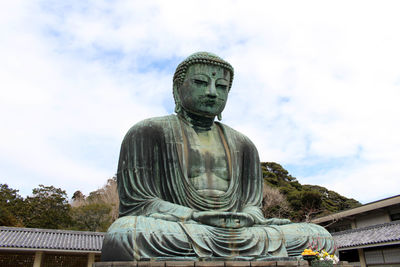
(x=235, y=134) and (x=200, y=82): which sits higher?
(x=200, y=82)

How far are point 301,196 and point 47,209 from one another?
20.7m

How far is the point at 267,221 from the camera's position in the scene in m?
5.00

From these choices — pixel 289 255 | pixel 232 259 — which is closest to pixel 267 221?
pixel 289 255

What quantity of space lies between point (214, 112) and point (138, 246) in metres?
2.69

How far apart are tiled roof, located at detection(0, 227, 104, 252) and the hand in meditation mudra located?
13.2m

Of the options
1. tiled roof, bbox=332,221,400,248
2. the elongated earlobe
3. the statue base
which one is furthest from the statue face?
tiled roof, bbox=332,221,400,248

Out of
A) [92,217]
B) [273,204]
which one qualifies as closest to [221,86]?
[92,217]

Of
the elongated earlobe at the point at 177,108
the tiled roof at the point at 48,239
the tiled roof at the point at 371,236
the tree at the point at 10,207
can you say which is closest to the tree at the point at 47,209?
the tree at the point at 10,207

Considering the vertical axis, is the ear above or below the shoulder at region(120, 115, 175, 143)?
above

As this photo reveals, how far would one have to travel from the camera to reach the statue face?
18.7 feet

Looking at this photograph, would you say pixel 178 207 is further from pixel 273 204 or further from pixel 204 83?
pixel 273 204

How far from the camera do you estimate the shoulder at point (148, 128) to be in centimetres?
554

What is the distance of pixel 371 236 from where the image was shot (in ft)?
57.5

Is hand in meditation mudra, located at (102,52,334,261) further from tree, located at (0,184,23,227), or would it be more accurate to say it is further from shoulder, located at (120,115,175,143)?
tree, located at (0,184,23,227)
